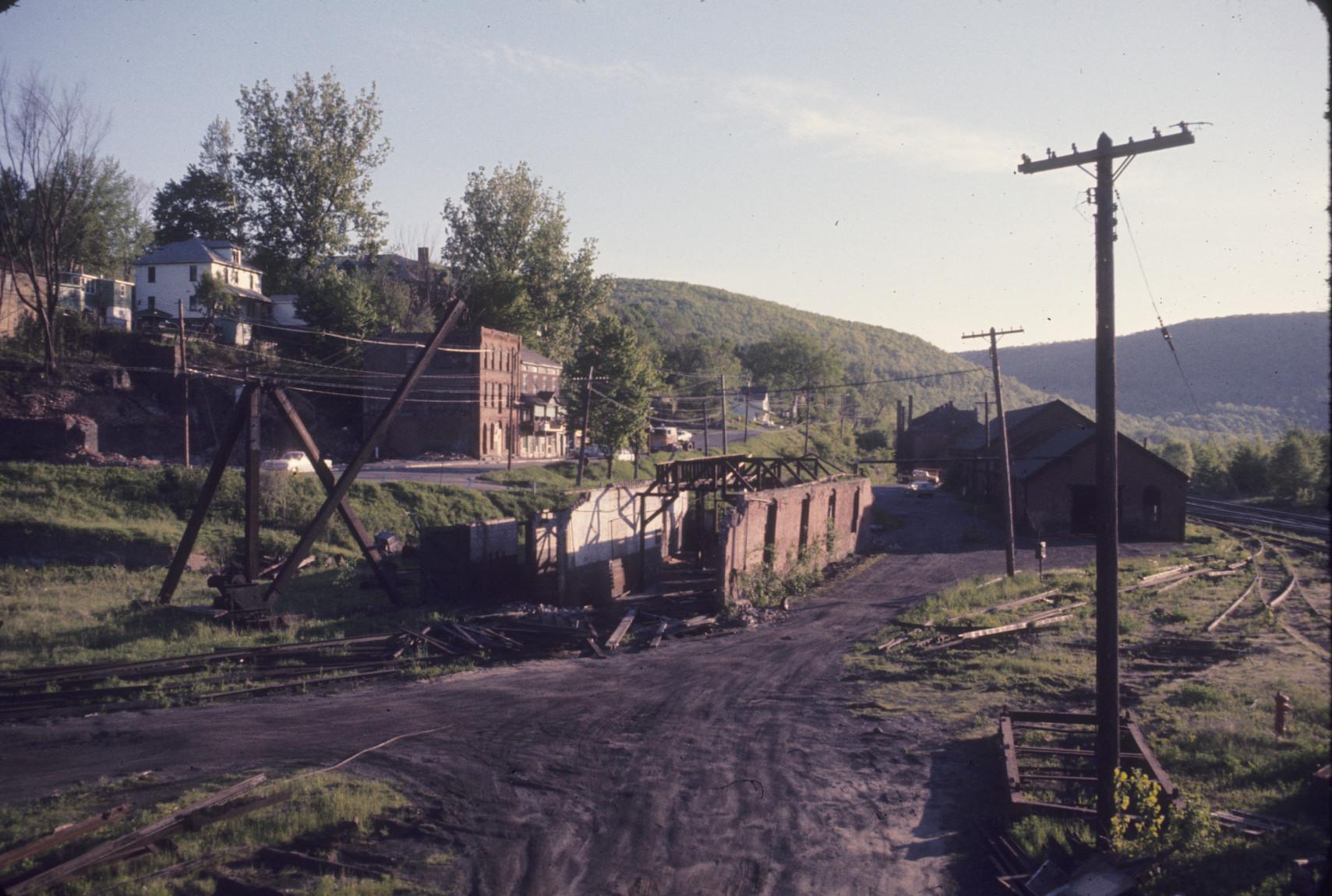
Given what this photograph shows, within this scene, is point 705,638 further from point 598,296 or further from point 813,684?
point 598,296

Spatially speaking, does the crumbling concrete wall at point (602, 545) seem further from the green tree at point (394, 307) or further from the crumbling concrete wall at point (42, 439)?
the green tree at point (394, 307)

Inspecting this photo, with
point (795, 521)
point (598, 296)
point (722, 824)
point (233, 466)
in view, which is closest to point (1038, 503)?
point (795, 521)

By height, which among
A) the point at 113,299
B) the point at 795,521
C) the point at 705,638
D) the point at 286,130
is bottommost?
the point at 705,638

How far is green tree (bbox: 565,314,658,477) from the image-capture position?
5250 centimetres

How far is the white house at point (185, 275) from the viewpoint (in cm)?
6150

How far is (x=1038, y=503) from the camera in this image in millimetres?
38969

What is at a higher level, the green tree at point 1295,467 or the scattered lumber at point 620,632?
the green tree at point 1295,467

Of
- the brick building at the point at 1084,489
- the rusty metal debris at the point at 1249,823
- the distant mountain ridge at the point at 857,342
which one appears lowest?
the rusty metal debris at the point at 1249,823

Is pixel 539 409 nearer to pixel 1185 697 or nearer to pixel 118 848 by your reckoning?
pixel 1185 697

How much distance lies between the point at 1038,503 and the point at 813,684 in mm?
27536

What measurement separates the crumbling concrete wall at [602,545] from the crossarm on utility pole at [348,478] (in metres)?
5.22

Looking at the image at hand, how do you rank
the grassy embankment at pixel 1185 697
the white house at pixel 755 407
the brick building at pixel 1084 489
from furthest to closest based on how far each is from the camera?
the white house at pixel 755 407, the brick building at pixel 1084 489, the grassy embankment at pixel 1185 697

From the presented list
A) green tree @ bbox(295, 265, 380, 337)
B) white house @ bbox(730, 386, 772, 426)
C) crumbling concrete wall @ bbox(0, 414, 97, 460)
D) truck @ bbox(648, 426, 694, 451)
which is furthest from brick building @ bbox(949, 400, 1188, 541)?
white house @ bbox(730, 386, 772, 426)

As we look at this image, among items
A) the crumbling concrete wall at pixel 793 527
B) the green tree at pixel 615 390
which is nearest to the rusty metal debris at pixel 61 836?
the crumbling concrete wall at pixel 793 527
